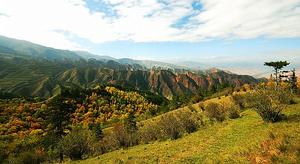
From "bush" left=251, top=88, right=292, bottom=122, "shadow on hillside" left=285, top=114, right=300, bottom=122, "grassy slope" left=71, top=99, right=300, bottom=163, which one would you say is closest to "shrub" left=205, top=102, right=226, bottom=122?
"grassy slope" left=71, top=99, right=300, bottom=163

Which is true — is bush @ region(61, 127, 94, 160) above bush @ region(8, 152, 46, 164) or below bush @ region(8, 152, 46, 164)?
above

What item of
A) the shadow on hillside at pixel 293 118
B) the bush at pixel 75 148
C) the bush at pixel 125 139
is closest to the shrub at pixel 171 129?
the bush at pixel 125 139

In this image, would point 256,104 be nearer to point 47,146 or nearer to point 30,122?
point 47,146

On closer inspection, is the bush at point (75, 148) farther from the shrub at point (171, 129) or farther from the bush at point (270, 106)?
the bush at point (270, 106)

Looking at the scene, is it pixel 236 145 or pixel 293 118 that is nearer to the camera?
pixel 236 145

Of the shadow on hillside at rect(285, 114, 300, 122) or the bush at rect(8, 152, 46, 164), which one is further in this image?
the bush at rect(8, 152, 46, 164)

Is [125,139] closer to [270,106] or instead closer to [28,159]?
Answer: [28,159]

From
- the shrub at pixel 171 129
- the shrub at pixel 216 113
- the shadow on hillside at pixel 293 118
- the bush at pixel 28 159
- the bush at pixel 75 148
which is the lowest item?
the bush at pixel 28 159

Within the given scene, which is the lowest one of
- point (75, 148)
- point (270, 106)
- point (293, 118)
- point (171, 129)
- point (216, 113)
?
point (75, 148)

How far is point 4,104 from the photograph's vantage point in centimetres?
14000

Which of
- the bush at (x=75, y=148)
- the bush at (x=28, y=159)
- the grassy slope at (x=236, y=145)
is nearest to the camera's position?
the grassy slope at (x=236, y=145)

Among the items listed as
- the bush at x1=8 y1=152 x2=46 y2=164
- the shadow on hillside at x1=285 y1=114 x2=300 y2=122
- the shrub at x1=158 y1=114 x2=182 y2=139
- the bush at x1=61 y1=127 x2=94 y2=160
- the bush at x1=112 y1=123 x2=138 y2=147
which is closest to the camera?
the shadow on hillside at x1=285 y1=114 x2=300 y2=122

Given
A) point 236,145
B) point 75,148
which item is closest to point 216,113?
point 236,145

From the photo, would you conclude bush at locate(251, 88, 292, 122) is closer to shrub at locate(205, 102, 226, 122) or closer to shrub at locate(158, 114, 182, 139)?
shrub at locate(205, 102, 226, 122)
